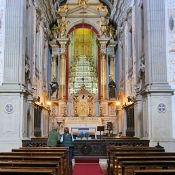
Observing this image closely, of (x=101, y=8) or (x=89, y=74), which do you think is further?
(x=89, y=74)

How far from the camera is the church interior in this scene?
44.3 feet

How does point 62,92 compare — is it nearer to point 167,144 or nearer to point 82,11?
point 82,11

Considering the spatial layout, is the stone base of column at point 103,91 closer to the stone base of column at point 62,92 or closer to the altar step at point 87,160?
the stone base of column at point 62,92

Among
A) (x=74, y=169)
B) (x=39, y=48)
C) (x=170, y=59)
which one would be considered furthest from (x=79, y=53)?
(x=74, y=169)

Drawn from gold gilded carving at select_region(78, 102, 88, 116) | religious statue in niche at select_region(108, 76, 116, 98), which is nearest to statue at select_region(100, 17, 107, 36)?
religious statue in niche at select_region(108, 76, 116, 98)

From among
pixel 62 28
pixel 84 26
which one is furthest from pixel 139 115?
pixel 84 26

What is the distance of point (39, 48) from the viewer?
2122 centimetres

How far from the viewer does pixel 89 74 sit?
27.9 m

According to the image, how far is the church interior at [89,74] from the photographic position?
44.3ft

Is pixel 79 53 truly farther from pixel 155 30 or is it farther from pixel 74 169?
pixel 74 169

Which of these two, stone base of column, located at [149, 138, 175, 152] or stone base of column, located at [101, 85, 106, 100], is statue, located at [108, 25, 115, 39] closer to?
stone base of column, located at [101, 85, 106, 100]

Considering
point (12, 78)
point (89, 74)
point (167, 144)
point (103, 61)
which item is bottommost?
point (167, 144)

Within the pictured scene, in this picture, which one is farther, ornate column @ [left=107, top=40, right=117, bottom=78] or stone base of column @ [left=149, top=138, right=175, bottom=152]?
ornate column @ [left=107, top=40, right=117, bottom=78]

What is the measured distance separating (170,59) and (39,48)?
32.2 ft
